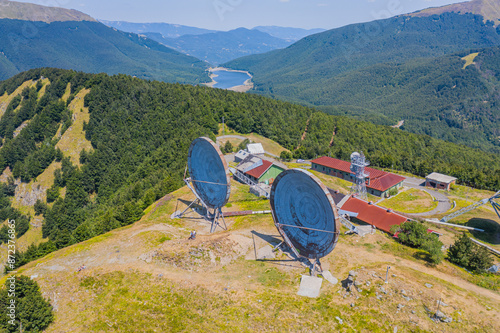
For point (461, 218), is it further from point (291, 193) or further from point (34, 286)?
point (34, 286)

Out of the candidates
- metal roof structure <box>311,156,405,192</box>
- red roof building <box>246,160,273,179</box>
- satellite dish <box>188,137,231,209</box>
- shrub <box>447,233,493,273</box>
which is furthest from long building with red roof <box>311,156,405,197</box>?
satellite dish <box>188,137,231,209</box>

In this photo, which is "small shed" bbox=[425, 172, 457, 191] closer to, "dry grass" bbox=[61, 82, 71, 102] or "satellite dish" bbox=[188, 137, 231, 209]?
"satellite dish" bbox=[188, 137, 231, 209]

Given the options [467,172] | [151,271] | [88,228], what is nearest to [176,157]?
[88,228]

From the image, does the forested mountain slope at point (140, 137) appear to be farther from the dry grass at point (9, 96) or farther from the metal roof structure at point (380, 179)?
the metal roof structure at point (380, 179)

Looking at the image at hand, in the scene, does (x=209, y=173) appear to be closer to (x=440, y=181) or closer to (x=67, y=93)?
(x=440, y=181)

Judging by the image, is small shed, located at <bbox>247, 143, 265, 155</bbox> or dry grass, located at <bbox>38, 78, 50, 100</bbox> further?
dry grass, located at <bbox>38, 78, 50, 100</bbox>

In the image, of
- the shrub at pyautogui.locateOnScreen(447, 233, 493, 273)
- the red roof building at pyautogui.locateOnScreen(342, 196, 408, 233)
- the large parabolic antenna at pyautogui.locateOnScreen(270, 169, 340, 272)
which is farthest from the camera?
the red roof building at pyautogui.locateOnScreen(342, 196, 408, 233)

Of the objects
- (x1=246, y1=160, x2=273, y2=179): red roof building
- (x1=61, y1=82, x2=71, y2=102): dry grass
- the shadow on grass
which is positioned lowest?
the shadow on grass
